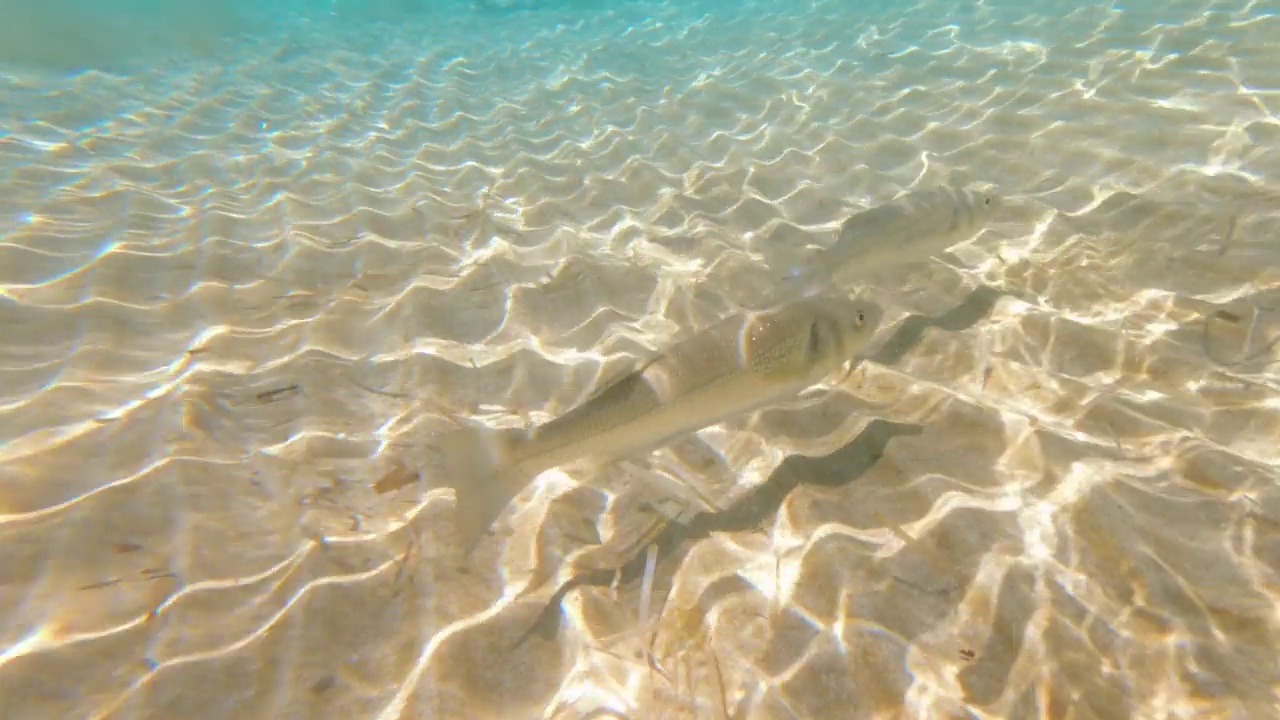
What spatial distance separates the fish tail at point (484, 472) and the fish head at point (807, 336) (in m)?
1.22

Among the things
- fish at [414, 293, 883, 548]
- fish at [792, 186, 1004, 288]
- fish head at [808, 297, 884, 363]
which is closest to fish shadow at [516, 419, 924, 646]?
fish at [414, 293, 883, 548]

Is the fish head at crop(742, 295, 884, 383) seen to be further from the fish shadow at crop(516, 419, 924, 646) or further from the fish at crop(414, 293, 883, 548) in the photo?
the fish shadow at crop(516, 419, 924, 646)

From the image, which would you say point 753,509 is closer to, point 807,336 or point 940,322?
point 807,336

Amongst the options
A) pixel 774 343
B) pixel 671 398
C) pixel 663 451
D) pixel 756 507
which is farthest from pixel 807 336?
pixel 663 451

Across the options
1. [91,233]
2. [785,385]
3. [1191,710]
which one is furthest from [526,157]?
[1191,710]

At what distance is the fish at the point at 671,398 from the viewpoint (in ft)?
8.84

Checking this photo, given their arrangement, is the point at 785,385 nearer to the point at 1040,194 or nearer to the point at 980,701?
the point at 980,701

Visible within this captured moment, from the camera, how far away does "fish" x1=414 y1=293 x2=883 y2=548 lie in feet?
8.84

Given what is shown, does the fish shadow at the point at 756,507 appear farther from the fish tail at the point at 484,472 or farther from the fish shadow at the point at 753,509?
the fish tail at the point at 484,472

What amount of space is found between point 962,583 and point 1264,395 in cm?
234

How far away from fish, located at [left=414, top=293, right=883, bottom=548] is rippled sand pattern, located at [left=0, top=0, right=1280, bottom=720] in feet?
2.20

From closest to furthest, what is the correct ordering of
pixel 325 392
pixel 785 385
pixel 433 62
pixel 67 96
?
pixel 785 385 < pixel 325 392 < pixel 67 96 < pixel 433 62

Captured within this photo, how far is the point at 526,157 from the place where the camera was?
934 cm

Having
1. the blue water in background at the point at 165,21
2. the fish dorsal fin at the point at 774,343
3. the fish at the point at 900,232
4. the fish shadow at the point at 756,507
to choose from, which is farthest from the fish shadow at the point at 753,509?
the blue water in background at the point at 165,21
